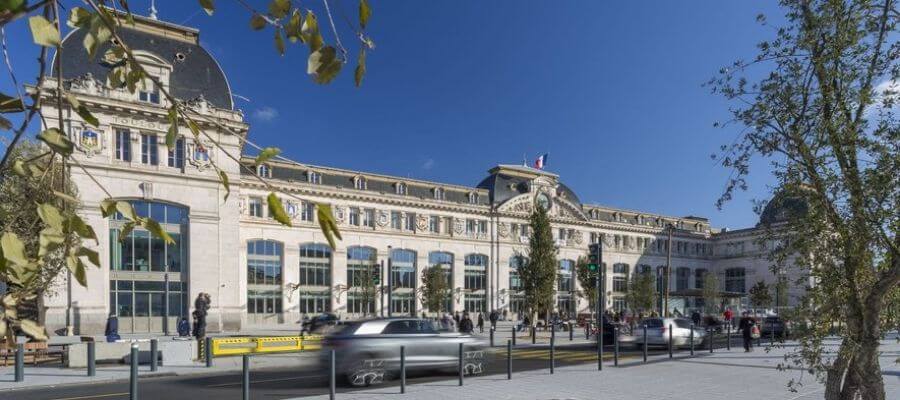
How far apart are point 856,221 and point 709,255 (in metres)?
90.7

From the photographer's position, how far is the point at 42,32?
→ 5.68 ft

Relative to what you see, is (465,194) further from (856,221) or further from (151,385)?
(856,221)

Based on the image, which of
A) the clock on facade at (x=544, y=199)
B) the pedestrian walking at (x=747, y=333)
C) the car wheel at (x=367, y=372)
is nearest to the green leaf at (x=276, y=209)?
the car wheel at (x=367, y=372)

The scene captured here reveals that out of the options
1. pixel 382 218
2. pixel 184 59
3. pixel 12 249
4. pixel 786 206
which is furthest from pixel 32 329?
pixel 382 218

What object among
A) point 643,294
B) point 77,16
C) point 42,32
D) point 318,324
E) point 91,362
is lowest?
point 643,294

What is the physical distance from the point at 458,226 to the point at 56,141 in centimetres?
6352

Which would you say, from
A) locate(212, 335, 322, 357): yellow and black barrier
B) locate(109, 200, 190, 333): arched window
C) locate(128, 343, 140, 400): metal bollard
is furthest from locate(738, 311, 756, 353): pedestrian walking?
locate(109, 200, 190, 333): arched window

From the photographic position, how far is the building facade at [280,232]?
35.9 m

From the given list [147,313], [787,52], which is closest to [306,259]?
A: [147,313]

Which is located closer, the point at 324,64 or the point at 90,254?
the point at 90,254

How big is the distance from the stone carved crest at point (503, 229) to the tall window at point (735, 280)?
38.9 m

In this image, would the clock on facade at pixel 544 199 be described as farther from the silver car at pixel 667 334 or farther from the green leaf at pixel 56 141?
the green leaf at pixel 56 141

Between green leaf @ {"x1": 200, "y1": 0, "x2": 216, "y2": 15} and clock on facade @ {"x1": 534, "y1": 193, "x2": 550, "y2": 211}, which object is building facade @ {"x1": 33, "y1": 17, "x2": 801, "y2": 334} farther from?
green leaf @ {"x1": 200, "y1": 0, "x2": 216, "y2": 15}

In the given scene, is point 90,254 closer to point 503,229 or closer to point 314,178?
point 314,178
